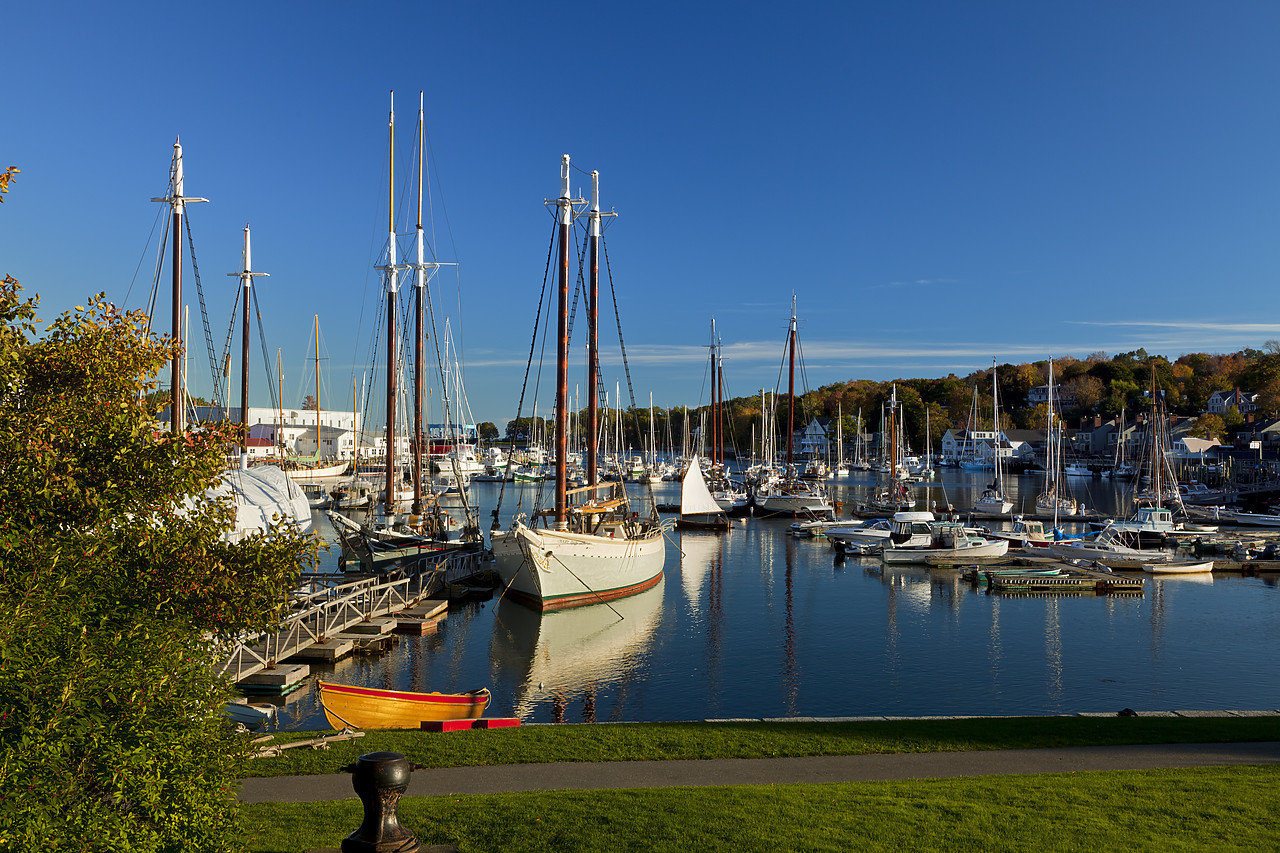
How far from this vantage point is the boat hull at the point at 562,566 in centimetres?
3419

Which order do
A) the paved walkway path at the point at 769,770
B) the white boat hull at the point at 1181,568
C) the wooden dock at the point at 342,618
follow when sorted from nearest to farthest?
1. the paved walkway path at the point at 769,770
2. the wooden dock at the point at 342,618
3. the white boat hull at the point at 1181,568

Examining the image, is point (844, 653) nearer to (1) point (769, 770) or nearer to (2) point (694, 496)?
(1) point (769, 770)

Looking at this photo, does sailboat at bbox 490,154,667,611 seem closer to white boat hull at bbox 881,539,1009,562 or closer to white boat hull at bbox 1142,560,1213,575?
white boat hull at bbox 881,539,1009,562

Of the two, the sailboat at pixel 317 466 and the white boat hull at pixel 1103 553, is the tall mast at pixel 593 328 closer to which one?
the white boat hull at pixel 1103 553

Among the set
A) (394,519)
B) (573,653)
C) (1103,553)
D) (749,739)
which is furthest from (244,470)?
(1103,553)

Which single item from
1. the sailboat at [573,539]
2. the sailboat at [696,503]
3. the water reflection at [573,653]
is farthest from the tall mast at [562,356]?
the sailboat at [696,503]

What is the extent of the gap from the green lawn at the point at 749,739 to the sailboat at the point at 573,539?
55.7ft

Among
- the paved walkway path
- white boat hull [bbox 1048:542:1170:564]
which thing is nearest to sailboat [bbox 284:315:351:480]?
white boat hull [bbox 1048:542:1170:564]

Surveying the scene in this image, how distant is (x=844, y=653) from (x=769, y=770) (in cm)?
1766

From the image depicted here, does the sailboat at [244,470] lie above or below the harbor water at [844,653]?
above

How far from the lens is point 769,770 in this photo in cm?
1405

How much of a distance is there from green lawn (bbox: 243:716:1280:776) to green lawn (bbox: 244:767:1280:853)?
221 centimetres

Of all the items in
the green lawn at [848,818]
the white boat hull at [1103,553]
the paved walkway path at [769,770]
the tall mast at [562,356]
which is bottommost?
the white boat hull at [1103,553]

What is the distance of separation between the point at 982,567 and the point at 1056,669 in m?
20.9
